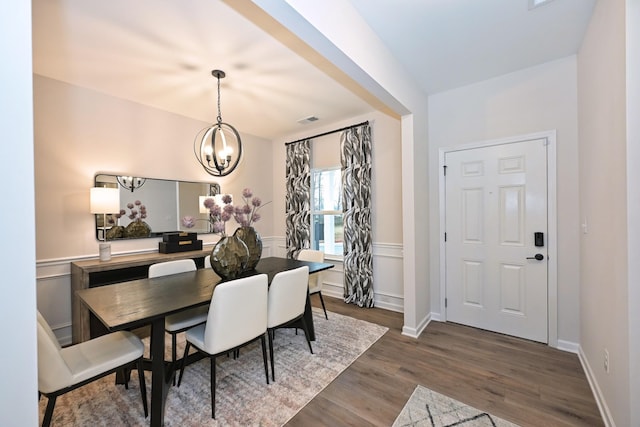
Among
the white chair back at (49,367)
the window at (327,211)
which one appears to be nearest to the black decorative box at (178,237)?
the window at (327,211)

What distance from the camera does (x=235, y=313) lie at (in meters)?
1.87

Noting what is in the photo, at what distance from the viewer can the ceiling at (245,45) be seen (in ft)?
6.38

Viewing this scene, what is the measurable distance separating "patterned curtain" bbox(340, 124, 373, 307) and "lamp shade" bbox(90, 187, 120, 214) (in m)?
2.83

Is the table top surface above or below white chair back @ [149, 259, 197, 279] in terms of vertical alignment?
below

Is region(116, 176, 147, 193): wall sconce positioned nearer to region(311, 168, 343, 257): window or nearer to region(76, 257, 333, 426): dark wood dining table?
region(76, 257, 333, 426): dark wood dining table

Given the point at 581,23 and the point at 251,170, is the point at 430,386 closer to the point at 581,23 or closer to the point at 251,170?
the point at 581,23

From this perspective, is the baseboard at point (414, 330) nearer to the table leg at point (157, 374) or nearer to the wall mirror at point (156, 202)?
the table leg at point (157, 374)

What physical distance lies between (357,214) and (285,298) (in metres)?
1.98

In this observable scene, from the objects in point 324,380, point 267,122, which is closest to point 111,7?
point 267,122

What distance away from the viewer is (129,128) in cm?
336

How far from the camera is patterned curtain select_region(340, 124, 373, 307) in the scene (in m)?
3.86

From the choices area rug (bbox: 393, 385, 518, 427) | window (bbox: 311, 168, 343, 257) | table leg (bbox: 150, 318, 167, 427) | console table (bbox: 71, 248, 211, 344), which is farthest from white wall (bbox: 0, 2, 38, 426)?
window (bbox: 311, 168, 343, 257)

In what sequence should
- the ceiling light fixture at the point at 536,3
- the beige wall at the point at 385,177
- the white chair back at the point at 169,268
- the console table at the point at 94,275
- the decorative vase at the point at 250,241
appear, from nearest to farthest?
the ceiling light fixture at the point at 536,3 → the decorative vase at the point at 250,241 → the white chair back at the point at 169,268 → the console table at the point at 94,275 → the beige wall at the point at 385,177

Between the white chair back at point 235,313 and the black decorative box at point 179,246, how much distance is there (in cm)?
198
